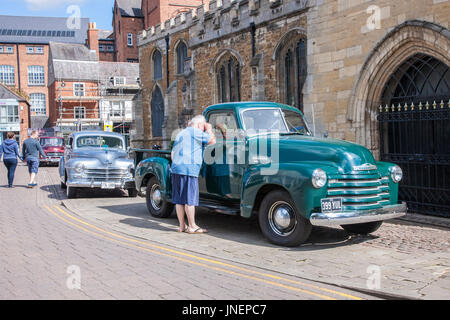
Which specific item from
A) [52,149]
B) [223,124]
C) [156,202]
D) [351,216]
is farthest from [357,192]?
[52,149]

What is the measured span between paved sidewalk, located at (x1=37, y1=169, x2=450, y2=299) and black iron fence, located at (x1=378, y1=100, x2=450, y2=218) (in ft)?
3.35

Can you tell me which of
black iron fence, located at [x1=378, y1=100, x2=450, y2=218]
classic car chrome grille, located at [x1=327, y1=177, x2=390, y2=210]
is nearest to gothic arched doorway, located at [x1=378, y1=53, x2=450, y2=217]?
black iron fence, located at [x1=378, y1=100, x2=450, y2=218]

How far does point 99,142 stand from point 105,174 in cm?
193

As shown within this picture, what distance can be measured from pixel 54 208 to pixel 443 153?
855cm

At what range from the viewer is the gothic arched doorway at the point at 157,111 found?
34469 mm

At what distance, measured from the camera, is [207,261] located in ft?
19.3

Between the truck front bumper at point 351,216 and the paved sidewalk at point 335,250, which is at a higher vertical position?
the truck front bumper at point 351,216

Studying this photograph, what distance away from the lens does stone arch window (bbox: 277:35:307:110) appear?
17656 millimetres

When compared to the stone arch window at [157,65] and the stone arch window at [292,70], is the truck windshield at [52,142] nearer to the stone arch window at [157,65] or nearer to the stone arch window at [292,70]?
the stone arch window at [157,65]

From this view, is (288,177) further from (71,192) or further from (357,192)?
A: (71,192)

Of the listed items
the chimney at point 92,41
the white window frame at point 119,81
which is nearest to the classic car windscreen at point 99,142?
the white window frame at point 119,81

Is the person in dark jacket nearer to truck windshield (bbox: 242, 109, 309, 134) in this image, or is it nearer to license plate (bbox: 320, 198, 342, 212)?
truck windshield (bbox: 242, 109, 309, 134)

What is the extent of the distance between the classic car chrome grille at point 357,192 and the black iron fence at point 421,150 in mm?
2882
